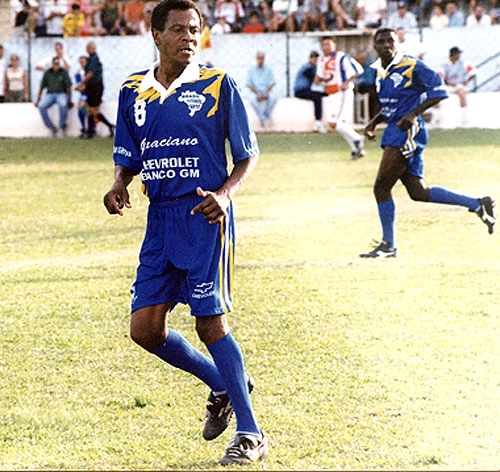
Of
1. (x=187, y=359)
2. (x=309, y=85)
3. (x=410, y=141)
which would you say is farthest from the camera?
(x=309, y=85)

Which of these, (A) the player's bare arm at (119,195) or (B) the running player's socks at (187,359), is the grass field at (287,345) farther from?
(A) the player's bare arm at (119,195)

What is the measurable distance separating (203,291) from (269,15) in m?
22.8

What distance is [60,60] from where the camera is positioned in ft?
82.9

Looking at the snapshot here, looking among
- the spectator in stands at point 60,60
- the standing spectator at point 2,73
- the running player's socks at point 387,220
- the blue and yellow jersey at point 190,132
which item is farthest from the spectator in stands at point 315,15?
the blue and yellow jersey at point 190,132

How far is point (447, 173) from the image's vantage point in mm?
17391

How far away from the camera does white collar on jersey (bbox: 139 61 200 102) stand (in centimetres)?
484

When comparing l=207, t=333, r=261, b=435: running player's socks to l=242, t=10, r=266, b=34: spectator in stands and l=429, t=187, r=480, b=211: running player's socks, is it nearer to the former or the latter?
l=429, t=187, r=480, b=211: running player's socks

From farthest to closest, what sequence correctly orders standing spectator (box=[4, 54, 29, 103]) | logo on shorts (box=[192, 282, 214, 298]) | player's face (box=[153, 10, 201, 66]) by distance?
standing spectator (box=[4, 54, 29, 103]) < player's face (box=[153, 10, 201, 66]) < logo on shorts (box=[192, 282, 214, 298])

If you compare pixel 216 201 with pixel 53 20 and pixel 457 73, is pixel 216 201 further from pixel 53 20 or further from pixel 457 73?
pixel 53 20

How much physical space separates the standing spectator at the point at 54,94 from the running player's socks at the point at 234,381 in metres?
20.5

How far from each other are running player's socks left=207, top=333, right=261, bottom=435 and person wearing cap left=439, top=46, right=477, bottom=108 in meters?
20.5

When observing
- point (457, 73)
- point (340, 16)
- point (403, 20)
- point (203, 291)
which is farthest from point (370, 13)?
point (203, 291)

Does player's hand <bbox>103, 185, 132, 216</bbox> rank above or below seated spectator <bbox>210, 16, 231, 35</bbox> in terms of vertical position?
below

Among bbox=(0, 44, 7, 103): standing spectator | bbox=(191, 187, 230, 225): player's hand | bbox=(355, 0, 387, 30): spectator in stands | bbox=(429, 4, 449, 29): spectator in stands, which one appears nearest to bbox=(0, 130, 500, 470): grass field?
bbox=(191, 187, 230, 225): player's hand
